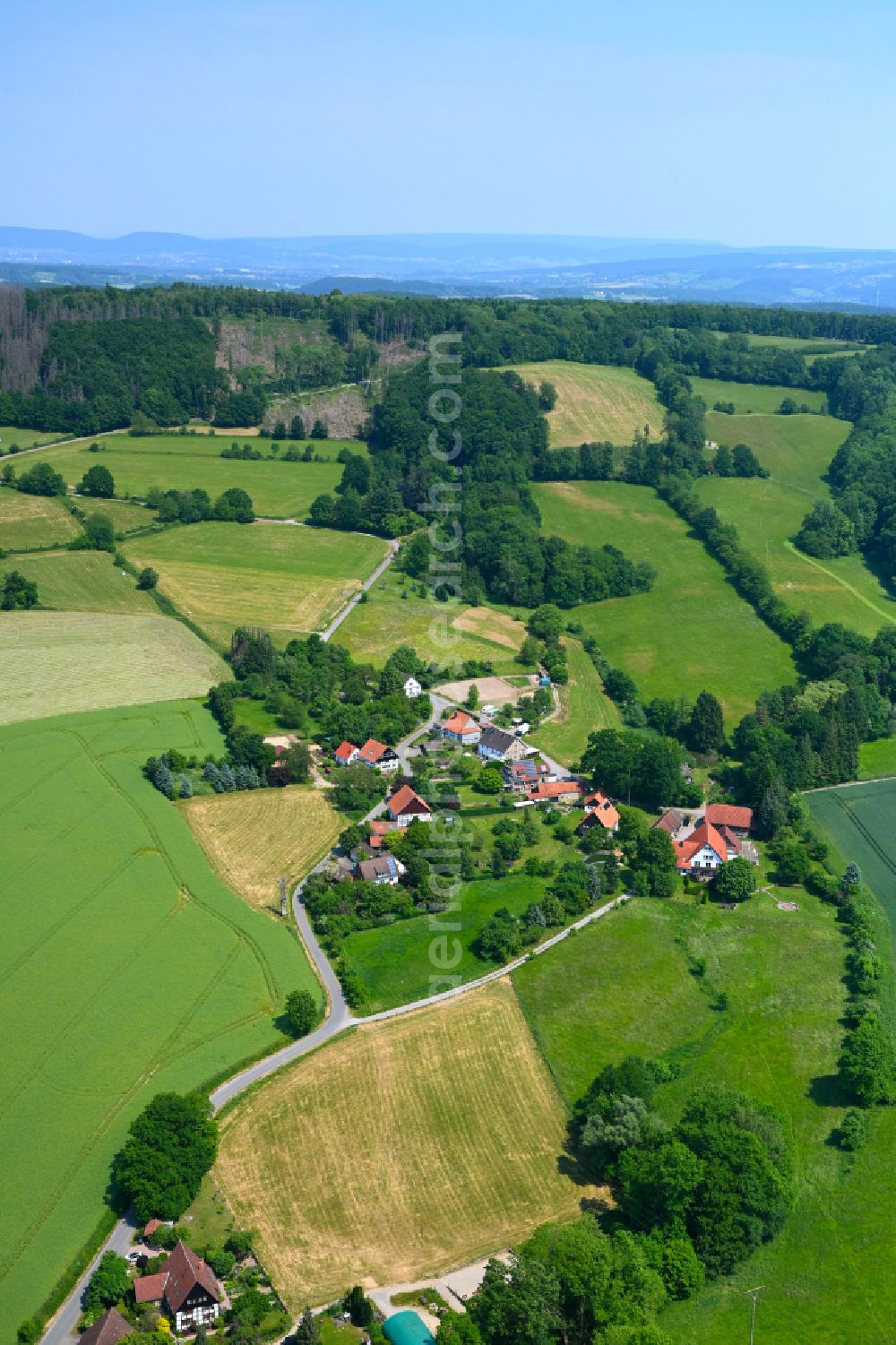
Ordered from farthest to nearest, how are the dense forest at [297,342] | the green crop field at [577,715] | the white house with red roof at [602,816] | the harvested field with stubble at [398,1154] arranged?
the dense forest at [297,342]
the green crop field at [577,715]
the white house with red roof at [602,816]
the harvested field with stubble at [398,1154]

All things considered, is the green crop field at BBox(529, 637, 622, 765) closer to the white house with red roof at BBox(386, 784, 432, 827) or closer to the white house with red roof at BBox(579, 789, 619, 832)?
the white house with red roof at BBox(579, 789, 619, 832)

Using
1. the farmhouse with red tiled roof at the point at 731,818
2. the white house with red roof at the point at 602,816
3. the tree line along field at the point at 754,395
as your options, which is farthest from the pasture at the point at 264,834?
the tree line along field at the point at 754,395

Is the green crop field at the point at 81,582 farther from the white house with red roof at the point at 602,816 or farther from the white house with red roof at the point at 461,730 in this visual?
the white house with red roof at the point at 602,816

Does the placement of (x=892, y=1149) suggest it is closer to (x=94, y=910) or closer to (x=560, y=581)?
(x=94, y=910)

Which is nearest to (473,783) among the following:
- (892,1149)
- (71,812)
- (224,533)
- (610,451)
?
(71,812)

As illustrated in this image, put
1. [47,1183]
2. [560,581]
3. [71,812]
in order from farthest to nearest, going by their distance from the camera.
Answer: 1. [560,581]
2. [71,812]
3. [47,1183]

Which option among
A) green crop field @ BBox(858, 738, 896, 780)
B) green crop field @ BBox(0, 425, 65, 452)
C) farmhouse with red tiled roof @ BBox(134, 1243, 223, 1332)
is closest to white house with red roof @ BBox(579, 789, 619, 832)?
green crop field @ BBox(858, 738, 896, 780)
